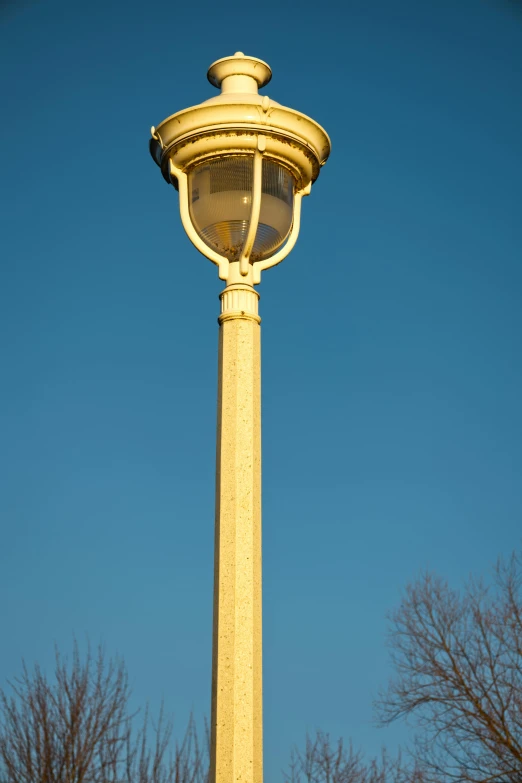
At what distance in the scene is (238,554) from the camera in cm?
762

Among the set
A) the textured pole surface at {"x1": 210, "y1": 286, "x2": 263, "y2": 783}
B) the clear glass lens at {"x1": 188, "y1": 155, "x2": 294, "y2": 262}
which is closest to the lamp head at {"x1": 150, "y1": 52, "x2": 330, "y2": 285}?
the clear glass lens at {"x1": 188, "y1": 155, "x2": 294, "y2": 262}

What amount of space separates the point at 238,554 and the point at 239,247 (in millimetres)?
2341

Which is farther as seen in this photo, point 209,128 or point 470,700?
point 470,700

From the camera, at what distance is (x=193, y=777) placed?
15.9 metres

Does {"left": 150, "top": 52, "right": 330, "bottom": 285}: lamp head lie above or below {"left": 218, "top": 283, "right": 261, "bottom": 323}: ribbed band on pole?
above

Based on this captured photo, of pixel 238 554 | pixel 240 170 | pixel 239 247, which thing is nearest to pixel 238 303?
pixel 239 247

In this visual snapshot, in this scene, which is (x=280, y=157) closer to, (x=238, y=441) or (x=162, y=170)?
(x=162, y=170)

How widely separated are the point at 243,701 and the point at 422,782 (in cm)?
1029

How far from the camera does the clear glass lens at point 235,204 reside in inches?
334

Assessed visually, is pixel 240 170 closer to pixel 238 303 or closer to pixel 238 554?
pixel 238 303

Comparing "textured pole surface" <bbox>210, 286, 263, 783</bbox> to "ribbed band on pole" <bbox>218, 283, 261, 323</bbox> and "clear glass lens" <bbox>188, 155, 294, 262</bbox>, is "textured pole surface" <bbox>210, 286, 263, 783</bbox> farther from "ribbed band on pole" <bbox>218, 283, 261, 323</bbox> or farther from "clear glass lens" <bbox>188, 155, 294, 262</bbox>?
"clear glass lens" <bbox>188, 155, 294, 262</bbox>

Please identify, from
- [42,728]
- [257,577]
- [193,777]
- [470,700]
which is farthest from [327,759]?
[257,577]

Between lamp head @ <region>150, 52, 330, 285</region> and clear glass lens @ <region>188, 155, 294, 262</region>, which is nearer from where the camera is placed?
lamp head @ <region>150, 52, 330, 285</region>

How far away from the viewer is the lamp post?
24.2 feet
